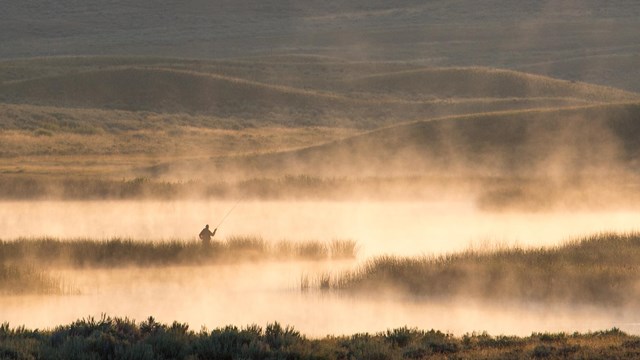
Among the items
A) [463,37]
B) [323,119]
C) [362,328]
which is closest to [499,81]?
[323,119]

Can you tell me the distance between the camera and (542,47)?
561ft

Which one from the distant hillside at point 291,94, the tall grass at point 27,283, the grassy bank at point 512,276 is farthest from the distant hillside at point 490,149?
the tall grass at point 27,283

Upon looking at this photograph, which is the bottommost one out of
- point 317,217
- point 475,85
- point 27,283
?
point 27,283

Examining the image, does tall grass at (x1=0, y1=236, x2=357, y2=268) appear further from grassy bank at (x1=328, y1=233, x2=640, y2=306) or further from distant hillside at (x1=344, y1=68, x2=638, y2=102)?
distant hillside at (x1=344, y1=68, x2=638, y2=102)

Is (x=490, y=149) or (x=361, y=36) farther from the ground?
(x=361, y=36)

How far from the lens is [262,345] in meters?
16.2

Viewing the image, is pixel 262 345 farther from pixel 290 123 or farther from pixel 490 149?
pixel 290 123

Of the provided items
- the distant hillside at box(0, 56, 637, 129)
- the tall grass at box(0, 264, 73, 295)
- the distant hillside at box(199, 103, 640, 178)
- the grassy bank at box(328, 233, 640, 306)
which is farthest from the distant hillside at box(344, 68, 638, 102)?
the tall grass at box(0, 264, 73, 295)

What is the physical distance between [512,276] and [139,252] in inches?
309

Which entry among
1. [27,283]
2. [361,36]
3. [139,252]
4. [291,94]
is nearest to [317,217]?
[139,252]

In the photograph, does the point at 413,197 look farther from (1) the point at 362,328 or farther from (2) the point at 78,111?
(2) the point at 78,111

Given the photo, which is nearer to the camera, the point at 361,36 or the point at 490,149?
the point at 490,149

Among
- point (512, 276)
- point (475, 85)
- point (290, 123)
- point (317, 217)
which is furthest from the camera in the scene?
point (475, 85)

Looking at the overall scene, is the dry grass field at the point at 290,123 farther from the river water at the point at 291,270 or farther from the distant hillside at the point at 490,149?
the river water at the point at 291,270
